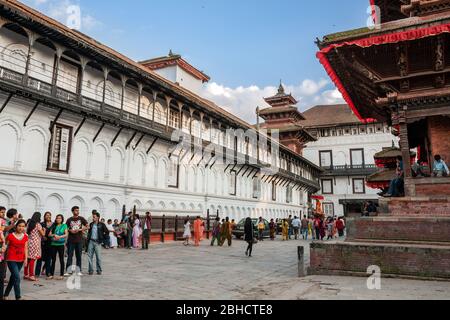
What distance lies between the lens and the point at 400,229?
9453 mm

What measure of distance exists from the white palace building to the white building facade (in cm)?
2874

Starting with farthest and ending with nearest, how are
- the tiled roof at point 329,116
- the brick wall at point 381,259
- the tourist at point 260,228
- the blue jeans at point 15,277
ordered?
the tiled roof at point 329,116 → the tourist at point 260,228 → the brick wall at point 381,259 → the blue jeans at point 15,277

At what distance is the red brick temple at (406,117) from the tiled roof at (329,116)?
4366cm

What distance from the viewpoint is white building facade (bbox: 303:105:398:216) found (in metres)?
52.4

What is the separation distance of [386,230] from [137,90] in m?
17.5

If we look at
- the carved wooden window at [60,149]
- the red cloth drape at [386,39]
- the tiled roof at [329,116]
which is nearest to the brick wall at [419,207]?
the red cloth drape at [386,39]

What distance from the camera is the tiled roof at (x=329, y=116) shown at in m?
53.8

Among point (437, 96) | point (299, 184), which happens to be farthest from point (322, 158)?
point (437, 96)

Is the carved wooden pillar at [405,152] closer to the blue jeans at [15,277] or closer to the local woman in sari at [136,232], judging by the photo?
the blue jeans at [15,277]

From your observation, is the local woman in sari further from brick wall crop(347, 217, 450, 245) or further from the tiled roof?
the tiled roof

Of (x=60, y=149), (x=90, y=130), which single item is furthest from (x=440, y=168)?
(x=90, y=130)

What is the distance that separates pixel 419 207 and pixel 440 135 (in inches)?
100

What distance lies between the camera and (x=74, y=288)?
7707mm
